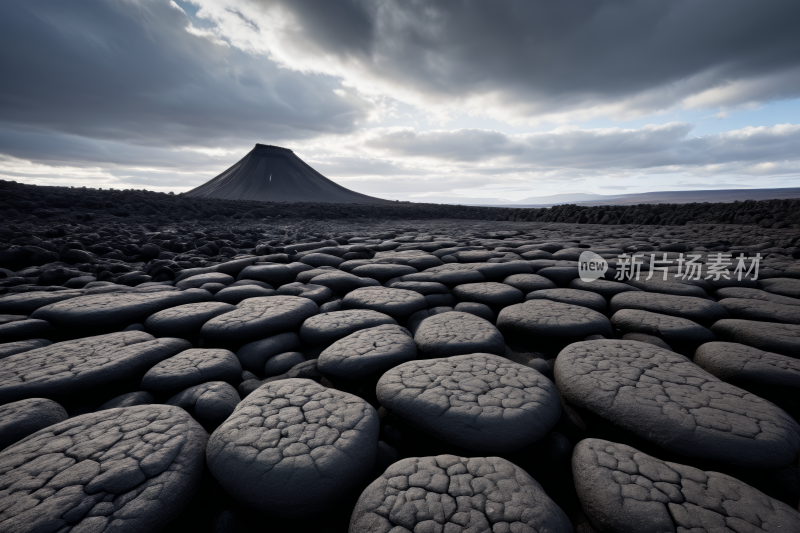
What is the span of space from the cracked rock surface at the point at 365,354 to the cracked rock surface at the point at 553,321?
63 cm

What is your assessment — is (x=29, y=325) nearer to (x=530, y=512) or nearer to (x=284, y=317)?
(x=284, y=317)

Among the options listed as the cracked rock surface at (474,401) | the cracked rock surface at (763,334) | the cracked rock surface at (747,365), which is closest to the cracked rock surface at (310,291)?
the cracked rock surface at (474,401)

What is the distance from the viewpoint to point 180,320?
2.00 m

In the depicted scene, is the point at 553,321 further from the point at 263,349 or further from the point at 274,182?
A: the point at 274,182

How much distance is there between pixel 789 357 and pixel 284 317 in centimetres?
253

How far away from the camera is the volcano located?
3284 centimetres

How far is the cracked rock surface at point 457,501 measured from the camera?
2.87 ft

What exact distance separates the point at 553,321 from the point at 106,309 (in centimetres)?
261

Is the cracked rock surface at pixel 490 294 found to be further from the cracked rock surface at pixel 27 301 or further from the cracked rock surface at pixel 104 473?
the cracked rock surface at pixel 27 301

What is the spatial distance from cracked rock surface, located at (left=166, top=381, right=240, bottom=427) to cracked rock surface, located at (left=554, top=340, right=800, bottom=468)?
139 centimetres

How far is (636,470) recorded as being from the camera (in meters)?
1.03

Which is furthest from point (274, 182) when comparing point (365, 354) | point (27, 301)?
point (365, 354)

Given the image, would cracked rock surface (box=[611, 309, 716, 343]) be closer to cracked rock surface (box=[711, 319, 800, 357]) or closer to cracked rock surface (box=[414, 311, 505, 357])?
cracked rock surface (box=[711, 319, 800, 357])

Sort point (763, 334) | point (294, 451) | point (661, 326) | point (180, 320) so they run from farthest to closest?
point (180, 320), point (661, 326), point (763, 334), point (294, 451)
